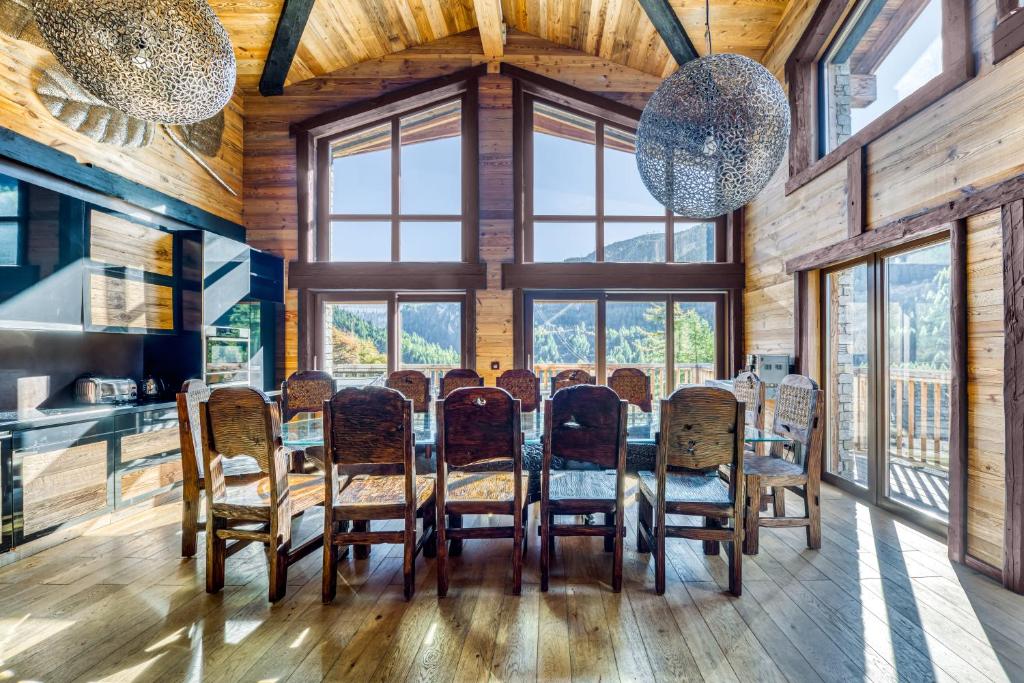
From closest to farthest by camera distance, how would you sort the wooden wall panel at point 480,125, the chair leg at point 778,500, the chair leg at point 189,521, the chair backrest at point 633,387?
the chair leg at point 189,521 → the chair leg at point 778,500 → the chair backrest at point 633,387 → the wooden wall panel at point 480,125

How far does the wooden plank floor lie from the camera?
1643mm

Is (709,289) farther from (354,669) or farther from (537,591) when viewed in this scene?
(354,669)

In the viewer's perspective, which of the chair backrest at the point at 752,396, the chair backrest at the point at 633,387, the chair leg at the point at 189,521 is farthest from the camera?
the chair backrest at the point at 633,387

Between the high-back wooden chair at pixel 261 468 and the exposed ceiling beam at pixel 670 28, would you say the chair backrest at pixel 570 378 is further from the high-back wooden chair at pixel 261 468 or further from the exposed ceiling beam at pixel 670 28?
the exposed ceiling beam at pixel 670 28

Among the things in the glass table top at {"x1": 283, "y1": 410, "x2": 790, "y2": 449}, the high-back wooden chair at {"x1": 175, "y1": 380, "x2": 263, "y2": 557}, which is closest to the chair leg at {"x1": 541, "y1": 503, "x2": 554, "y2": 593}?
the glass table top at {"x1": 283, "y1": 410, "x2": 790, "y2": 449}

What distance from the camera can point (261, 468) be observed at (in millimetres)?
2109

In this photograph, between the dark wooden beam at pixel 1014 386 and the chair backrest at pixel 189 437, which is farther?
the chair backrest at pixel 189 437

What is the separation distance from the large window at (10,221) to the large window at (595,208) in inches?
161

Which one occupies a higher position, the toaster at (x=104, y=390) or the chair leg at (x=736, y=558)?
the toaster at (x=104, y=390)

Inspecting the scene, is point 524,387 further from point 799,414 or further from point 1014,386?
point 1014,386

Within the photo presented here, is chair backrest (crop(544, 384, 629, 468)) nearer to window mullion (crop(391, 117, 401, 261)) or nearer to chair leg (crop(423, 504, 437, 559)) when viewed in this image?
chair leg (crop(423, 504, 437, 559))

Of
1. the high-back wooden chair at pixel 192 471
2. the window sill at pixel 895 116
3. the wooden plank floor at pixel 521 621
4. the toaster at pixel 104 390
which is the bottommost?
the wooden plank floor at pixel 521 621

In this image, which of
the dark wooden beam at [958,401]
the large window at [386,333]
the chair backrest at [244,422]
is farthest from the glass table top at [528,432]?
the large window at [386,333]

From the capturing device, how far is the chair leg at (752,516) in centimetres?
244
